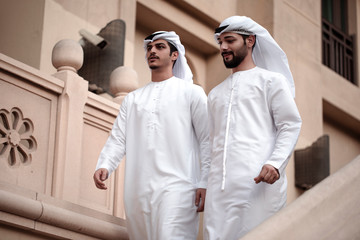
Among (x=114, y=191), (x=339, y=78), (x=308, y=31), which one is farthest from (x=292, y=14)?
(x=114, y=191)

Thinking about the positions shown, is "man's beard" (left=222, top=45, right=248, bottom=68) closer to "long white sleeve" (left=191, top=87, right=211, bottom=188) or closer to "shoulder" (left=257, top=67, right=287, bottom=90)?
"shoulder" (left=257, top=67, right=287, bottom=90)

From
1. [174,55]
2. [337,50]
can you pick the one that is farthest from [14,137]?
[337,50]

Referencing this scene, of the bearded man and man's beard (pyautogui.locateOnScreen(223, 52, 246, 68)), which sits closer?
the bearded man

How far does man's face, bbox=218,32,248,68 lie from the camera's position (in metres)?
5.83

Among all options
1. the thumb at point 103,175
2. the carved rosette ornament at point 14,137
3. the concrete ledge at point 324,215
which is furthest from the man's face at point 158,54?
the concrete ledge at point 324,215

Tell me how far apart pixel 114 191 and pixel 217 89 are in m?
2.44

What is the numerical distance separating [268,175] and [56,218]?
5.54ft

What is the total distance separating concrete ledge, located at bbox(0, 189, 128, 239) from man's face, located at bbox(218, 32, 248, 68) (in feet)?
5.15

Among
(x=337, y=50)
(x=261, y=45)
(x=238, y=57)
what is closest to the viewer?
(x=238, y=57)

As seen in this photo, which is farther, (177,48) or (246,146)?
(177,48)

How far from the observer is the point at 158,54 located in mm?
6285

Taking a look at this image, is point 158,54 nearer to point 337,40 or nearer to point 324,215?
point 324,215

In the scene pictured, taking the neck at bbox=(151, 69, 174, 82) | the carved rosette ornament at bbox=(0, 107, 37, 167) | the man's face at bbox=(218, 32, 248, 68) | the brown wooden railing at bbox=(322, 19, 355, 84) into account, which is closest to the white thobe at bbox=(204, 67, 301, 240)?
the man's face at bbox=(218, 32, 248, 68)

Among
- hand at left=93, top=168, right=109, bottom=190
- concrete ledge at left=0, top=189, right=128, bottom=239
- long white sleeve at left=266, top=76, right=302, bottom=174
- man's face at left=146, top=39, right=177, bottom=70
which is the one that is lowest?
concrete ledge at left=0, top=189, right=128, bottom=239
